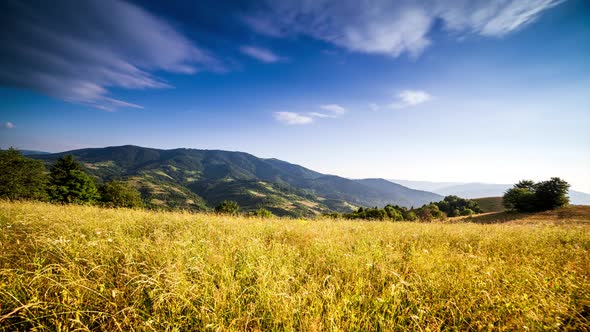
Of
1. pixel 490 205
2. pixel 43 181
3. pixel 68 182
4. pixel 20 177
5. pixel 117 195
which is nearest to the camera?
pixel 68 182

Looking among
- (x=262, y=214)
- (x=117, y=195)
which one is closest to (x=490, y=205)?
(x=262, y=214)

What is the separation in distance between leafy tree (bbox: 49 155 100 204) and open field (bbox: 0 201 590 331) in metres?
38.2

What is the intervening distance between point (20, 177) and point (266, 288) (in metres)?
52.1

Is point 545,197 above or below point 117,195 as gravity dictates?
above

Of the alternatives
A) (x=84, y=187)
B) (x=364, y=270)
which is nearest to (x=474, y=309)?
(x=364, y=270)

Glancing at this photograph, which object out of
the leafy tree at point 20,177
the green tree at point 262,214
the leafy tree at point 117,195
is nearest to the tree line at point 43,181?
the leafy tree at point 20,177

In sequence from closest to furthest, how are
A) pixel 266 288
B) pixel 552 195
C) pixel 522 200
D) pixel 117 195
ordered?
pixel 266 288
pixel 552 195
pixel 522 200
pixel 117 195

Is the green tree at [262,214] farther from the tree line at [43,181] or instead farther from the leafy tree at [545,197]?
the leafy tree at [545,197]

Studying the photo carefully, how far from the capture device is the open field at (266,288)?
210cm

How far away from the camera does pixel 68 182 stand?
1261 inches

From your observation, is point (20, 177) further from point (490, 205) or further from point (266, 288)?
point (490, 205)

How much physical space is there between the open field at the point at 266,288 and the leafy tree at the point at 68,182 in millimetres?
38179

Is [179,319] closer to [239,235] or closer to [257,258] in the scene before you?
[257,258]

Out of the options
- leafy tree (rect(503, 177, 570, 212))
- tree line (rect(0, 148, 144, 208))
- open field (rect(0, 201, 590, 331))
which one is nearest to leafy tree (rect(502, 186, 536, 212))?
leafy tree (rect(503, 177, 570, 212))
